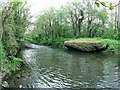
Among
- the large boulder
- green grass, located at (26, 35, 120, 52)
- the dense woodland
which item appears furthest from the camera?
the dense woodland

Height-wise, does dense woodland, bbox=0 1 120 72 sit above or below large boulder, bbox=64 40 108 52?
above

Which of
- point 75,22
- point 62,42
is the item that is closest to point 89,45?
point 62,42

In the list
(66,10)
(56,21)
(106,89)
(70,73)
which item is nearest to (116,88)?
(106,89)

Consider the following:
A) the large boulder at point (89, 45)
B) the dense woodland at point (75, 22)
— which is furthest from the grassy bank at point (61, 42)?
the large boulder at point (89, 45)

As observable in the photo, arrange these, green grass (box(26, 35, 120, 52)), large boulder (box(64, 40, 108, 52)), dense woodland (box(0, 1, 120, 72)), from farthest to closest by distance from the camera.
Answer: dense woodland (box(0, 1, 120, 72)) < large boulder (box(64, 40, 108, 52)) < green grass (box(26, 35, 120, 52))

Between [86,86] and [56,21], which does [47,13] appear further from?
[86,86]

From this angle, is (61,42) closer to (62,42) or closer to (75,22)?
(62,42)

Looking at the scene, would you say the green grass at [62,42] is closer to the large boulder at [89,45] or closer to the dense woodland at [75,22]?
the dense woodland at [75,22]

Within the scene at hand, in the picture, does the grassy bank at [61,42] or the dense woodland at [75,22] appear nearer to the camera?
the grassy bank at [61,42]

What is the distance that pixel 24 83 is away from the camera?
9406 millimetres

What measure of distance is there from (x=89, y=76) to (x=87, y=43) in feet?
42.5

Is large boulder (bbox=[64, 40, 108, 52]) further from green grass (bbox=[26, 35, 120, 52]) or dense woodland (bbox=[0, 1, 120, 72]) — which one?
dense woodland (bbox=[0, 1, 120, 72])

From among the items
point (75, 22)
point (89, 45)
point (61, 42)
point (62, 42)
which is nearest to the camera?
point (89, 45)

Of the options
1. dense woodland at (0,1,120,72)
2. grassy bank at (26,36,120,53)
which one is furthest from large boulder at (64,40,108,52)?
dense woodland at (0,1,120,72)
